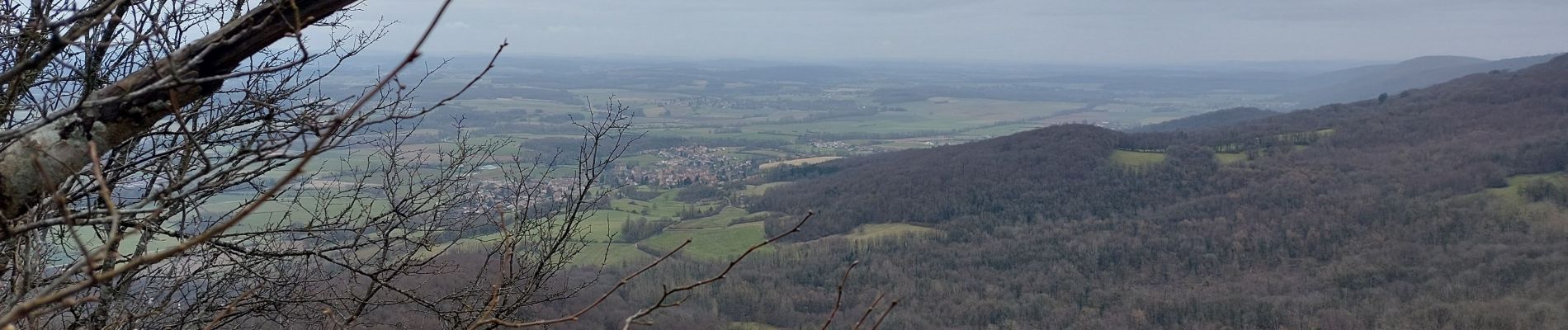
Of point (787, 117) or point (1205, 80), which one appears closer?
point (787, 117)

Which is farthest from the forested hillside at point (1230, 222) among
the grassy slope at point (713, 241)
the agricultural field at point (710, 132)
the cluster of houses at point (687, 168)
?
the cluster of houses at point (687, 168)

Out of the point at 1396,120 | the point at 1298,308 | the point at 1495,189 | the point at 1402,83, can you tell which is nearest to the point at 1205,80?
the point at 1402,83

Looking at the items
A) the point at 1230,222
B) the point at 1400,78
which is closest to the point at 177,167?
the point at 1230,222

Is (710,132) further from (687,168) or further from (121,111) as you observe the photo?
(121,111)

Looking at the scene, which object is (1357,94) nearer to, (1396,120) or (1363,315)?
(1396,120)

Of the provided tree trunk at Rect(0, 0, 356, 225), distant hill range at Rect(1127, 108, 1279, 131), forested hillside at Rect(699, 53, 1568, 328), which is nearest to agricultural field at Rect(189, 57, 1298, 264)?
tree trunk at Rect(0, 0, 356, 225)

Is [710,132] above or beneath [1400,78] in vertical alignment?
beneath
